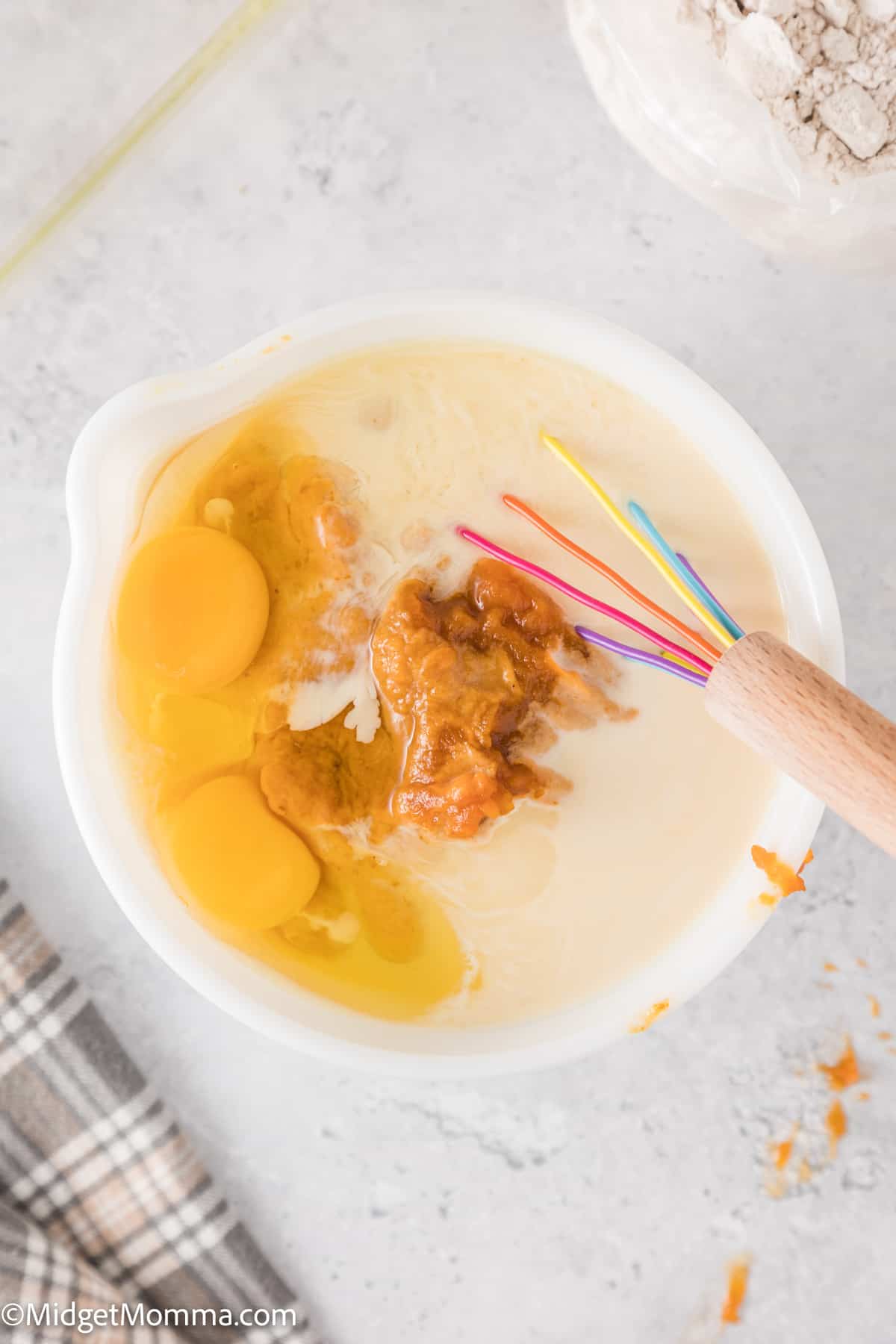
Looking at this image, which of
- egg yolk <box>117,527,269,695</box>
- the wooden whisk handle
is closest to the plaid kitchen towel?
egg yolk <box>117,527,269,695</box>

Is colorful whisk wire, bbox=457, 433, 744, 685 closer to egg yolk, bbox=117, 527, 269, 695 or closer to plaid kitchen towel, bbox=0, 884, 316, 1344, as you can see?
egg yolk, bbox=117, 527, 269, 695

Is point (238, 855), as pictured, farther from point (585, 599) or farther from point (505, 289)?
point (505, 289)

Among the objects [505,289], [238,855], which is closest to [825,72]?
[505,289]

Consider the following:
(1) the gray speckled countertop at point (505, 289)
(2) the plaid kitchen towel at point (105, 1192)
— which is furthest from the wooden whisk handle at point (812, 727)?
(2) the plaid kitchen towel at point (105, 1192)

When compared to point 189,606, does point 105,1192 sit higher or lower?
lower

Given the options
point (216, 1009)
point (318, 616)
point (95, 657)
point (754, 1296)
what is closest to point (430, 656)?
point (318, 616)

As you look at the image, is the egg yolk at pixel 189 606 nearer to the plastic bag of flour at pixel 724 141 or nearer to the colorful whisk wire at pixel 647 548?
the colorful whisk wire at pixel 647 548

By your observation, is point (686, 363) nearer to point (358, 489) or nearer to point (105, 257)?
point (358, 489)
